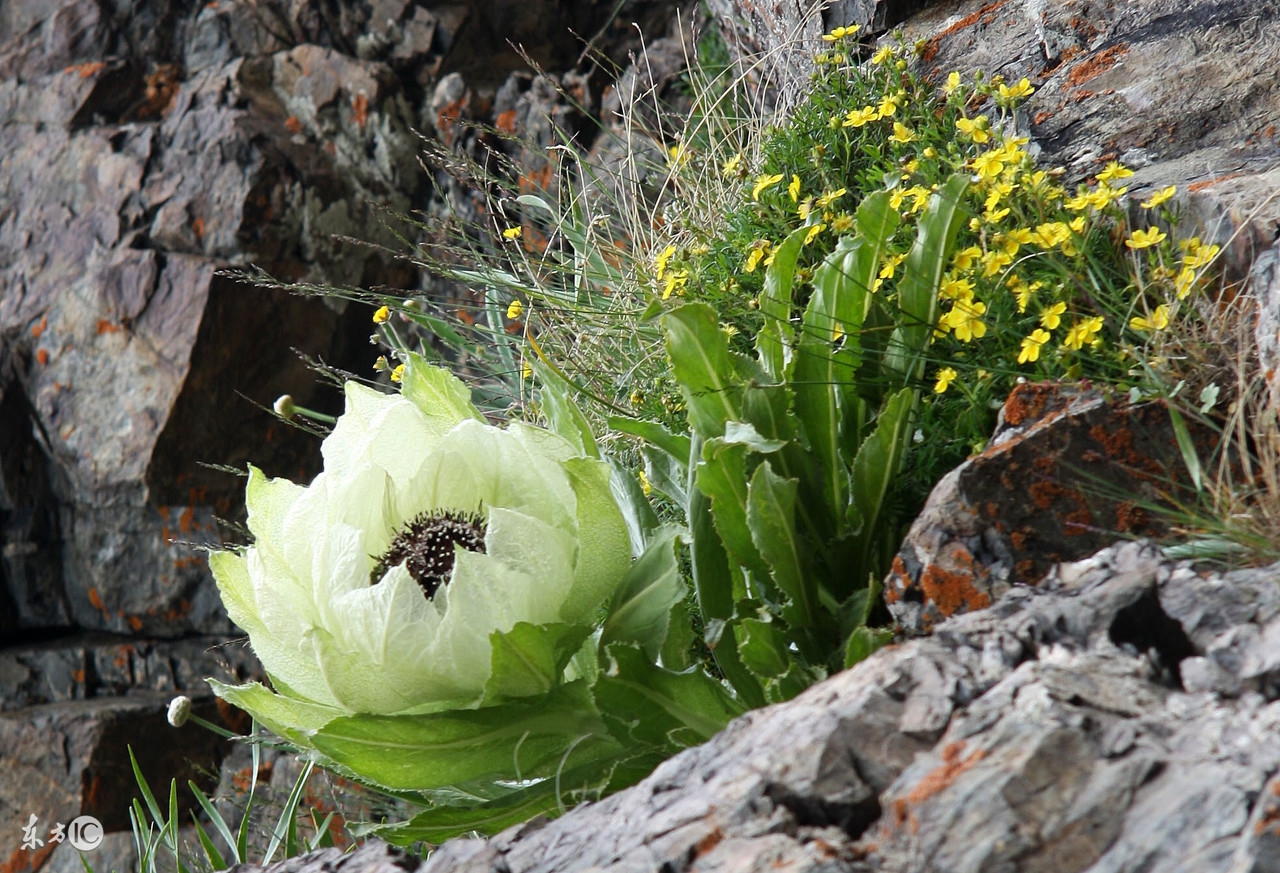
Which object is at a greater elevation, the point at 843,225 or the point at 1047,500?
the point at 843,225

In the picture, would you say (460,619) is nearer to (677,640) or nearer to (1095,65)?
(677,640)

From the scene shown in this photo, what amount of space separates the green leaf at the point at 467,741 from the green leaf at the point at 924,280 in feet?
1.45

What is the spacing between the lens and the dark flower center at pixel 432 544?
83 centimetres

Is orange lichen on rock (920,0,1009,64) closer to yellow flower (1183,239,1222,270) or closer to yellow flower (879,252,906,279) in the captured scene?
yellow flower (879,252,906,279)

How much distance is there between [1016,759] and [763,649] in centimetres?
34

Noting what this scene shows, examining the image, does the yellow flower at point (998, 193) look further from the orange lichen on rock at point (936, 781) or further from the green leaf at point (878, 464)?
the orange lichen on rock at point (936, 781)

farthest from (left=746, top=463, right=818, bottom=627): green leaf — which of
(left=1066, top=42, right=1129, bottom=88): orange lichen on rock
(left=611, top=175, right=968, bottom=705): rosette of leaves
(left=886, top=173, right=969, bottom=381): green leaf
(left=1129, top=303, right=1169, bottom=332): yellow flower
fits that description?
(left=1066, top=42, right=1129, bottom=88): orange lichen on rock

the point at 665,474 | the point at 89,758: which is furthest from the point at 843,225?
the point at 89,758

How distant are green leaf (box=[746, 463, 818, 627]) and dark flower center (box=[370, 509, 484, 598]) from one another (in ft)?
0.75

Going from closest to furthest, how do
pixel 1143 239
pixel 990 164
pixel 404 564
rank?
pixel 404 564, pixel 1143 239, pixel 990 164

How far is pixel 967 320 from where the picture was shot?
100cm

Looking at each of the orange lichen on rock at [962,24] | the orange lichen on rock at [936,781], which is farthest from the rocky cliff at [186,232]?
the orange lichen on rock at [936,781]

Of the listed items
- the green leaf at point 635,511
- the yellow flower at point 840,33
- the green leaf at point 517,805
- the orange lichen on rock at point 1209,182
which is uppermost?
the yellow flower at point 840,33

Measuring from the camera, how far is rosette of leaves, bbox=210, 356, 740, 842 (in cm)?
80
